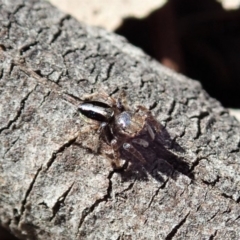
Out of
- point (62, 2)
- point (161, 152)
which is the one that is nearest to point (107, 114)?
point (161, 152)

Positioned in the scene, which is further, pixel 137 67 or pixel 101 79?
pixel 137 67

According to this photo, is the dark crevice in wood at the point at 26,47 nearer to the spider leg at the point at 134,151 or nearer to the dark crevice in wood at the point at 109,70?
the dark crevice in wood at the point at 109,70

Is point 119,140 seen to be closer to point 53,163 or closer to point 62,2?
point 53,163

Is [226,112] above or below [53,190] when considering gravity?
above

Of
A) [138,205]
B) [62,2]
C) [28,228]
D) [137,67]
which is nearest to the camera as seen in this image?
[138,205]

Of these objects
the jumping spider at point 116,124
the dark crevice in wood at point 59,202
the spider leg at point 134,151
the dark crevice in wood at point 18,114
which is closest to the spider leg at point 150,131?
the jumping spider at point 116,124

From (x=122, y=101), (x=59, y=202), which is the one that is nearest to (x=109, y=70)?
(x=122, y=101)

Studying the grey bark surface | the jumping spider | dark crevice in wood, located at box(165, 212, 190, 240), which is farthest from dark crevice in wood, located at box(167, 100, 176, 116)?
dark crevice in wood, located at box(165, 212, 190, 240)

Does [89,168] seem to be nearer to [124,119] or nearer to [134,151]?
[134,151]
